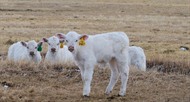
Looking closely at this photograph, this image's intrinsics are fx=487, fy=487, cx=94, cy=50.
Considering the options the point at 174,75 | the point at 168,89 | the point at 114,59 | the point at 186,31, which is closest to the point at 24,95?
the point at 114,59

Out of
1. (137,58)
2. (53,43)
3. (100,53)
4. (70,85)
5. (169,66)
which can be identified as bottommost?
(169,66)

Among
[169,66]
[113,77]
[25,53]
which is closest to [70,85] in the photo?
[113,77]

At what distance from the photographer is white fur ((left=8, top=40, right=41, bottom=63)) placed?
16.5 metres

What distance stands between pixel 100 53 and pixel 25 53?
711 cm

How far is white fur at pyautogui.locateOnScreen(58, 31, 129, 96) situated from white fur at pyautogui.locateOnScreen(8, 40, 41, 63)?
5.82 metres

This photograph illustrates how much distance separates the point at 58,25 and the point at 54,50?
21.0m

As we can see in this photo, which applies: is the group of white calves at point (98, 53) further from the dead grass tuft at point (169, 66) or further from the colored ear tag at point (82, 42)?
the dead grass tuft at point (169, 66)

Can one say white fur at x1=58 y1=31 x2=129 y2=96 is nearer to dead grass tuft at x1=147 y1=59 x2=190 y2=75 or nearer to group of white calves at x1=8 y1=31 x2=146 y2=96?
group of white calves at x1=8 y1=31 x2=146 y2=96

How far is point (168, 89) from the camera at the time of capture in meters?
11.4

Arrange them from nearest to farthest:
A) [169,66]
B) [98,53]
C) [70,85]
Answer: [98,53] → [70,85] → [169,66]

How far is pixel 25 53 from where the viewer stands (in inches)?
674

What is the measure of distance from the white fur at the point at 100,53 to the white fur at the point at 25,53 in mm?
5816

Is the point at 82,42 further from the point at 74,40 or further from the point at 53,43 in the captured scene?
the point at 53,43

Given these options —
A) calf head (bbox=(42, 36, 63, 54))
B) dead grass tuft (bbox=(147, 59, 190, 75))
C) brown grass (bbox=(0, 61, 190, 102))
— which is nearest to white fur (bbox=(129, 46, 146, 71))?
dead grass tuft (bbox=(147, 59, 190, 75))
